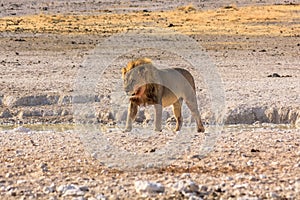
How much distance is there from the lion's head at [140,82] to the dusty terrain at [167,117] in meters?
0.53

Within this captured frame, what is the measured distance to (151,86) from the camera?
11.3m

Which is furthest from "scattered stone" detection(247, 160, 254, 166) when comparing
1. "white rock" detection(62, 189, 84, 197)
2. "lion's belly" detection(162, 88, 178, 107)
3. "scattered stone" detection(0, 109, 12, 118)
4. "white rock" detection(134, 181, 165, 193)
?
"scattered stone" detection(0, 109, 12, 118)

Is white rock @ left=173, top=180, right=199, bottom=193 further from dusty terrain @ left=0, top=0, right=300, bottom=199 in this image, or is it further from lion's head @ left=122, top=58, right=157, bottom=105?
lion's head @ left=122, top=58, right=157, bottom=105

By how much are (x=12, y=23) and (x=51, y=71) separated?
14.4m

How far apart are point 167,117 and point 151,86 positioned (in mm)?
3667

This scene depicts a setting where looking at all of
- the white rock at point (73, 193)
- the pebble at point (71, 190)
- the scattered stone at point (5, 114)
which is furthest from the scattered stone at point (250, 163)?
the scattered stone at point (5, 114)

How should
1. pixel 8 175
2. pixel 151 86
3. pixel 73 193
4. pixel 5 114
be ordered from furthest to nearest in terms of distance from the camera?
pixel 5 114 → pixel 151 86 → pixel 8 175 → pixel 73 193

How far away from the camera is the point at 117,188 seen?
25.4ft

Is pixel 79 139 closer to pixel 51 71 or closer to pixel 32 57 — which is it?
pixel 51 71

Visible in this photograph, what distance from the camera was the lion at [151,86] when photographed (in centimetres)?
1115

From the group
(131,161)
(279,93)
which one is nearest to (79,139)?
(131,161)

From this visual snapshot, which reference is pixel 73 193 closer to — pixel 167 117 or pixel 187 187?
pixel 187 187

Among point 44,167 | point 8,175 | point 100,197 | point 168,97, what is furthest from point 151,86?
point 100,197

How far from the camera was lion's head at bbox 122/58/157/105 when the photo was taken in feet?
36.5
